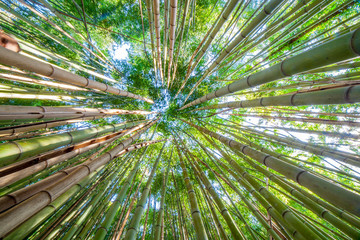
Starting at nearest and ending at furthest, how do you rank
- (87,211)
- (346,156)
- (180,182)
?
(346,156)
(87,211)
(180,182)

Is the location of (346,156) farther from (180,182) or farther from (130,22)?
(130,22)

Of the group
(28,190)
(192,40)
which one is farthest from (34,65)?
(192,40)

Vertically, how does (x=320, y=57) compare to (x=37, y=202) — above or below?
above

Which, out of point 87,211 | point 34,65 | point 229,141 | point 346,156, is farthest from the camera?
point 87,211

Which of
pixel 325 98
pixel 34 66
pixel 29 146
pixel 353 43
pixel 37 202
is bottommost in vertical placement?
pixel 37 202

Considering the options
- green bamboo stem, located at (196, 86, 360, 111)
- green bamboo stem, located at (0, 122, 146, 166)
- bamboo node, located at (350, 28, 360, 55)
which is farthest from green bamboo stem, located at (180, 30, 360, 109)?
green bamboo stem, located at (0, 122, 146, 166)

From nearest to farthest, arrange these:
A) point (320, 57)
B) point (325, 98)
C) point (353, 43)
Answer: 1. point (353, 43)
2. point (320, 57)
3. point (325, 98)

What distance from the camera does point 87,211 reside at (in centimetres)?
193

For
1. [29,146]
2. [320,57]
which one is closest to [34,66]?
[29,146]

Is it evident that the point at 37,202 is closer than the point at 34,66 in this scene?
Yes

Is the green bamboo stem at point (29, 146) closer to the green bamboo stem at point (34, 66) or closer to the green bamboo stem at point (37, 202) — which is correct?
the green bamboo stem at point (37, 202)

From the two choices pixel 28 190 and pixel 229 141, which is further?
pixel 229 141

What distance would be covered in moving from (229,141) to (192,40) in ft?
11.1

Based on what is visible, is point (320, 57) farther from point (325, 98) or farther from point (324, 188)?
point (324, 188)
